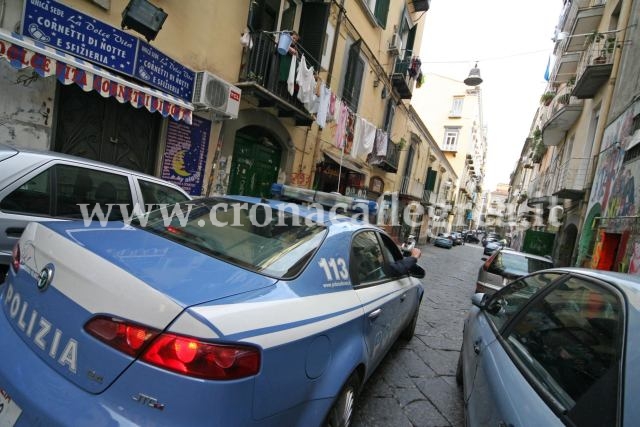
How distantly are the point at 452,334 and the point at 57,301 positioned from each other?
499 cm

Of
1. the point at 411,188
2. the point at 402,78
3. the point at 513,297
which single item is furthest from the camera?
the point at 411,188

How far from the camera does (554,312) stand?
1942 millimetres

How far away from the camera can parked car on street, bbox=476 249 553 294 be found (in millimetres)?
6066

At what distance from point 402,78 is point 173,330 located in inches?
558

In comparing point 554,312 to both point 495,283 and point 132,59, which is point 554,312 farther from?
point 132,59

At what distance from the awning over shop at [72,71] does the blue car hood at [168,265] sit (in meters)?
3.08

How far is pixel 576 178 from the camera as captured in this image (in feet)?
34.8

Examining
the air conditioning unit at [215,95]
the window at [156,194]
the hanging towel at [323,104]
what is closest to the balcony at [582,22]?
the hanging towel at [323,104]

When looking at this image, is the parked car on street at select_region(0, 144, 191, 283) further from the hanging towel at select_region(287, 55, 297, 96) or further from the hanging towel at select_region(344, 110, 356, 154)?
the hanging towel at select_region(344, 110, 356, 154)

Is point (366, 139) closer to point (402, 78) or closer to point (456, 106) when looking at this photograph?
point (402, 78)

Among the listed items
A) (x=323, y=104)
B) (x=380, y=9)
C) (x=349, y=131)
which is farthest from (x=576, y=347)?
(x=380, y=9)

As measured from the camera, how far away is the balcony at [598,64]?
9.80m

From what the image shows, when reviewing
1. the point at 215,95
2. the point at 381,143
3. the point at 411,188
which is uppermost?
the point at 381,143

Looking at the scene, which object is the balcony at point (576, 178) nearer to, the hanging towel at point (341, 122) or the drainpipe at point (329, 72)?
the hanging towel at point (341, 122)
